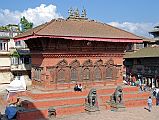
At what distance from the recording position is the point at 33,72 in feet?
84.7

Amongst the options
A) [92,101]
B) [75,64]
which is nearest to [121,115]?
[92,101]

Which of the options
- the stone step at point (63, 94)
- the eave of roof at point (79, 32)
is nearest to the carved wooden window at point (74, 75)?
the stone step at point (63, 94)

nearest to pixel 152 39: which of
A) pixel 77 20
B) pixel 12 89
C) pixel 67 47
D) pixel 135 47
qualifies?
pixel 135 47

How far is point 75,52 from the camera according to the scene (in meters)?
24.3

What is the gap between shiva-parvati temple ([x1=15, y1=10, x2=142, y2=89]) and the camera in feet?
75.6

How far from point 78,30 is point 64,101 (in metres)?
6.71

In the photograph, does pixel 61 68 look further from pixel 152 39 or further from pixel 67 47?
pixel 152 39

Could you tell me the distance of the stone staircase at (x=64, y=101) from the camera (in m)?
19.4

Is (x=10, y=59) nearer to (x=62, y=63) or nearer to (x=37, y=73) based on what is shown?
(x=37, y=73)

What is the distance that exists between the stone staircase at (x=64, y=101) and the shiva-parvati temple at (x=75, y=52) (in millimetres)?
1517

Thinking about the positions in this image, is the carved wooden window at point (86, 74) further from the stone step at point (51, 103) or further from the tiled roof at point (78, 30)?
the stone step at point (51, 103)

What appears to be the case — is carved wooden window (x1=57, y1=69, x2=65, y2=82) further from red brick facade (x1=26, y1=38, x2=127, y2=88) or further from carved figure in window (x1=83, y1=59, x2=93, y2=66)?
carved figure in window (x1=83, y1=59, x2=93, y2=66)

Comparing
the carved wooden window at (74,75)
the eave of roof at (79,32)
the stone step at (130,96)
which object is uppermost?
the eave of roof at (79,32)

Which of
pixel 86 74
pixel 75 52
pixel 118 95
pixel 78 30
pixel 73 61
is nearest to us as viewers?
pixel 118 95
